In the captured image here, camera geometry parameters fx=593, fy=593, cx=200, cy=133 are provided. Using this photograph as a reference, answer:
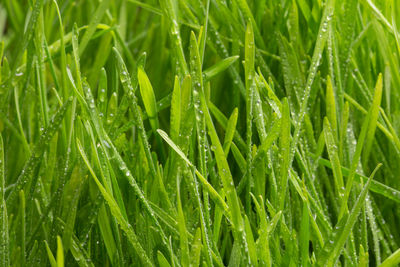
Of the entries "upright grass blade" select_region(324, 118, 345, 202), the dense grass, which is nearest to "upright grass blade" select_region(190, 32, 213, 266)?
the dense grass

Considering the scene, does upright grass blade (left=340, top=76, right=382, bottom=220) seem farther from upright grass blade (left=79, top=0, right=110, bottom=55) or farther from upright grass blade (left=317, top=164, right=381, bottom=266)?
upright grass blade (left=79, top=0, right=110, bottom=55)

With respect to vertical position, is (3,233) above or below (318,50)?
below

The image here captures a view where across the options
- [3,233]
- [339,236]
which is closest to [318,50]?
[339,236]

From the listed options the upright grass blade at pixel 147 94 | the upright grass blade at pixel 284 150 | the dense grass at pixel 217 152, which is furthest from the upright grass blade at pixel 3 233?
the upright grass blade at pixel 284 150

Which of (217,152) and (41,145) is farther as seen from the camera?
(41,145)

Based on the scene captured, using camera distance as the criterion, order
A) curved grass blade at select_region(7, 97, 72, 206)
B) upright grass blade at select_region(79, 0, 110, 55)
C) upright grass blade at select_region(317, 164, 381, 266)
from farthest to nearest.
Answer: upright grass blade at select_region(79, 0, 110, 55) → curved grass blade at select_region(7, 97, 72, 206) → upright grass blade at select_region(317, 164, 381, 266)

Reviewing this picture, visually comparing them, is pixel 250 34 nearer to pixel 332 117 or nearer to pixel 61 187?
pixel 332 117

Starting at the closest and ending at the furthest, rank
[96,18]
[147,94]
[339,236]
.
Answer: [339,236]
[147,94]
[96,18]

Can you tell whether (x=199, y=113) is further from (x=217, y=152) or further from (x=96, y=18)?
(x=96, y=18)

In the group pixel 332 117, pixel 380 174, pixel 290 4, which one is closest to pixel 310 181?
pixel 332 117
